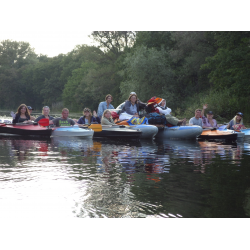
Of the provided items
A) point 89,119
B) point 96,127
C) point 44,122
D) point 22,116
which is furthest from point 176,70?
point 44,122

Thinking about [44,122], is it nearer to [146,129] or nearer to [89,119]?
[89,119]

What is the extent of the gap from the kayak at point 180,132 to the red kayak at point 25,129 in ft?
14.5

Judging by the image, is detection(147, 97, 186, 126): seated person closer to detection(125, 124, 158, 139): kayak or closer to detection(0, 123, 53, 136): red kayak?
detection(125, 124, 158, 139): kayak

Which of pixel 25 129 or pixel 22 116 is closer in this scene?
pixel 25 129

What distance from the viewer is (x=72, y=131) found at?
593 inches

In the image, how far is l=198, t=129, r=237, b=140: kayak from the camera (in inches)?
586

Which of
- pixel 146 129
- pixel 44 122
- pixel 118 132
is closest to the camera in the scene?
pixel 118 132

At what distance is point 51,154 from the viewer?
10.5 meters

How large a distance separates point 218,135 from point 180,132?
57.3 inches

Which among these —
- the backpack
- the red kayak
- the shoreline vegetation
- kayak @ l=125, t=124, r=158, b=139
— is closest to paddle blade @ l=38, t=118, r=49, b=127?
the red kayak

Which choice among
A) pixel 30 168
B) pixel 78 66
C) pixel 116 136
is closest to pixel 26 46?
pixel 78 66

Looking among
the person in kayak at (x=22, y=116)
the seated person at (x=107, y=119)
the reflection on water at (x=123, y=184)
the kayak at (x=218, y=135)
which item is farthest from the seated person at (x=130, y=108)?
the reflection on water at (x=123, y=184)

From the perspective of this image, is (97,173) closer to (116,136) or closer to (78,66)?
(116,136)

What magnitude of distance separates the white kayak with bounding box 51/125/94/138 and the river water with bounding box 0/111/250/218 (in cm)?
399
